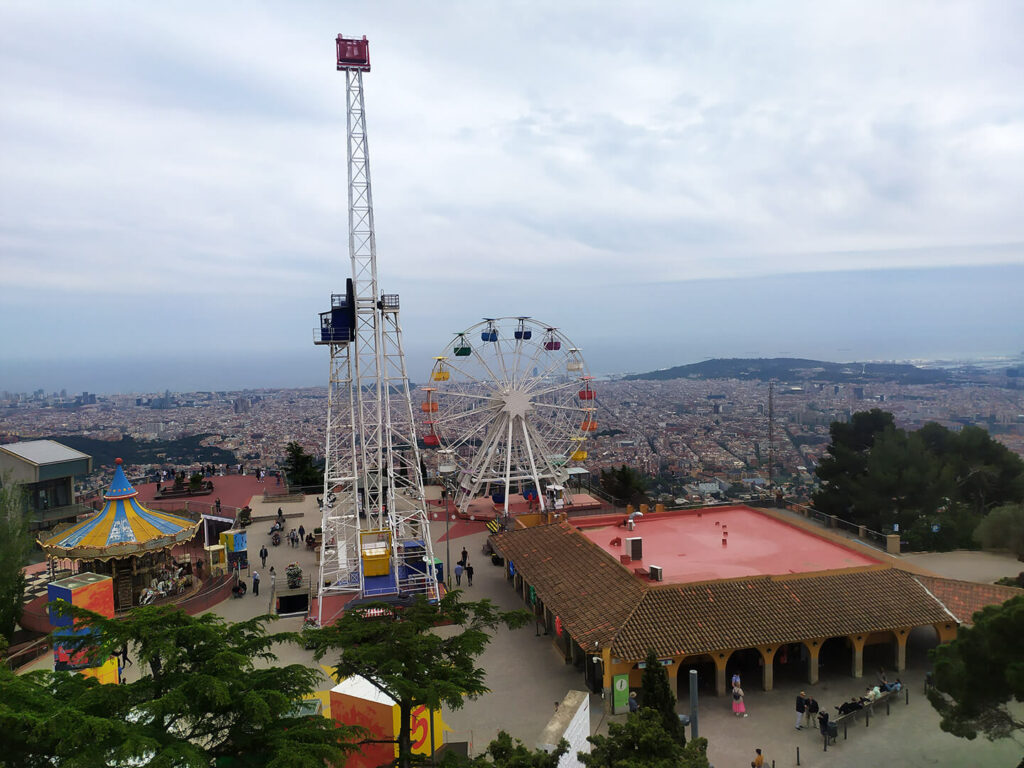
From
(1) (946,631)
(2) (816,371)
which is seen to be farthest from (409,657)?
(2) (816,371)

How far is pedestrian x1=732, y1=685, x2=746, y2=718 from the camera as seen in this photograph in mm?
17688

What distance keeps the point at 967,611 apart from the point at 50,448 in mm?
47139

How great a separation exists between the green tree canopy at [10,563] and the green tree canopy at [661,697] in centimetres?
1993

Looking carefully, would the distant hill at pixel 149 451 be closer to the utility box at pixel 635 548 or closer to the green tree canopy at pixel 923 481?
the green tree canopy at pixel 923 481

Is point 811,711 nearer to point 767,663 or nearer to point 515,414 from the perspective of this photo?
point 767,663

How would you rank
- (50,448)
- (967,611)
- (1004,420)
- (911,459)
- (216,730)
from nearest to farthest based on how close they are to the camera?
(216,730) < (967,611) < (911,459) < (50,448) < (1004,420)

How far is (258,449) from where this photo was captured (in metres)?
92.3

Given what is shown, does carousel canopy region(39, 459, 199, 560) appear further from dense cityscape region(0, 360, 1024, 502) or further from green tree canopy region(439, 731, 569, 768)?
dense cityscape region(0, 360, 1024, 502)

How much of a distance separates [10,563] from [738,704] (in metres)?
23.1

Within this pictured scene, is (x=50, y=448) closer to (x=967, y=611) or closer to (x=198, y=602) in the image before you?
(x=198, y=602)

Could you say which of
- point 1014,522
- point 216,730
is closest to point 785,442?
point 1014,522

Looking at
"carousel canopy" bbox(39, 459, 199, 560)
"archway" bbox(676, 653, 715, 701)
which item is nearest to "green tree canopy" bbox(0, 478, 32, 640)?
"carousel canopy" bbox(39, 459, 199, 560)

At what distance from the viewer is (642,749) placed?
11086mm

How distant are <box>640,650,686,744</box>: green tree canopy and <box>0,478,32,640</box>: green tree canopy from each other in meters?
19.9
